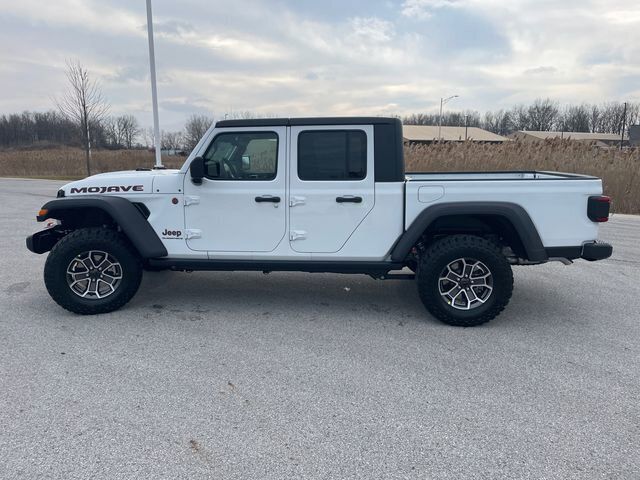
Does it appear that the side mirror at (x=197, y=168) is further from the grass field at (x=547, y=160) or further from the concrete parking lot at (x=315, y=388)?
the grass field at (x=547, y=160)

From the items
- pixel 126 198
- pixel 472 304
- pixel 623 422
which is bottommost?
pixel 623 422

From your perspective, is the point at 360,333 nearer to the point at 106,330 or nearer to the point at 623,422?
the point at 623,422

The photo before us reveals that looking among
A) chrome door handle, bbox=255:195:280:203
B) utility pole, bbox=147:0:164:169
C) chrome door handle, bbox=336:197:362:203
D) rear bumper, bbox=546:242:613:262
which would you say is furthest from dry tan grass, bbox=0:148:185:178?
rear bumper, bbox=546:242:613:262

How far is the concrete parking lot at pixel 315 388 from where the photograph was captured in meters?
2.54

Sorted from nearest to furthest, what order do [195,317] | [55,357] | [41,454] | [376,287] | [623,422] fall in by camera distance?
[41,454], [623,422], [55,357], [195,317], [376,287]

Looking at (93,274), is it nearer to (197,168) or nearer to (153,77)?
(197,168)

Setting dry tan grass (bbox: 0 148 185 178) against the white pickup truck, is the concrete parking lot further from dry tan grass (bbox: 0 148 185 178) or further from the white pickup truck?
A: dry tan grass (bbox: 0 148 185 178)

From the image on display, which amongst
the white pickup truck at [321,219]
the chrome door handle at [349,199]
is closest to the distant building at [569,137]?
the white pickup truck at [321,219]

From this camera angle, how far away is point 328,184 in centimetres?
450

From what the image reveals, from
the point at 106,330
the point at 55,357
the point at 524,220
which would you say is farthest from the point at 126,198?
the point at 524,220

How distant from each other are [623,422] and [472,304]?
1.70m

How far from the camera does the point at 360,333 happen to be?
4285 millimetres

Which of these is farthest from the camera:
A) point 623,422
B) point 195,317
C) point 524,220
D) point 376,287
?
point 376,287

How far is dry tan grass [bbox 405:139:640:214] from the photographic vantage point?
13.0 metres
